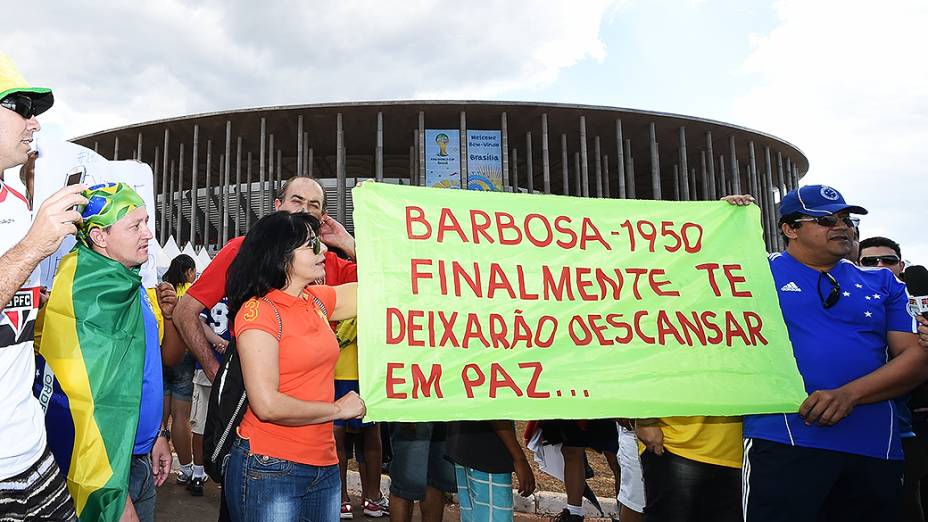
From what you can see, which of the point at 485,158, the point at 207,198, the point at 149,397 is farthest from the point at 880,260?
the point at 207,198

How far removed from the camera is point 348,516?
5.16 m

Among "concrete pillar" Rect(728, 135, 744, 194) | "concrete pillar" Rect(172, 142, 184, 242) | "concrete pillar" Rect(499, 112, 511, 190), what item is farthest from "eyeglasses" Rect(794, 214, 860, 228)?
"concrete pillar" Rect(172, 142, 184, 242)

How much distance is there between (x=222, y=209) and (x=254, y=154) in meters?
3.60

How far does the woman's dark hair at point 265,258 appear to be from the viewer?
2.45 m

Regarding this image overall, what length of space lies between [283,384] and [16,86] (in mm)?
1362

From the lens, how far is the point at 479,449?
3.41m

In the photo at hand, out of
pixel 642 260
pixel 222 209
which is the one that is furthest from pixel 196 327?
pixel 222 209

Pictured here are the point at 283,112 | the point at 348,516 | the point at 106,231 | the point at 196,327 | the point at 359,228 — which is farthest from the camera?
the point at 283,112

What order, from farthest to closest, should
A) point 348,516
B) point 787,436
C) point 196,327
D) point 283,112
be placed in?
1. point 283,112
2. point 348,516
3. point 196,327
4. point 787,436

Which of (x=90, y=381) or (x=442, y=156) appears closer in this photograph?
(x=90, y=381)

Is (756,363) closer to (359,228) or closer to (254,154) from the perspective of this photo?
(359,228)

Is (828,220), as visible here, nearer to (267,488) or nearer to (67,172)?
(267,488)

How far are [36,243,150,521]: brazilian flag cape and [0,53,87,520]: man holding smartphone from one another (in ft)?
0.44

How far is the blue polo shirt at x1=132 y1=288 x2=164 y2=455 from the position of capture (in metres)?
2.52
